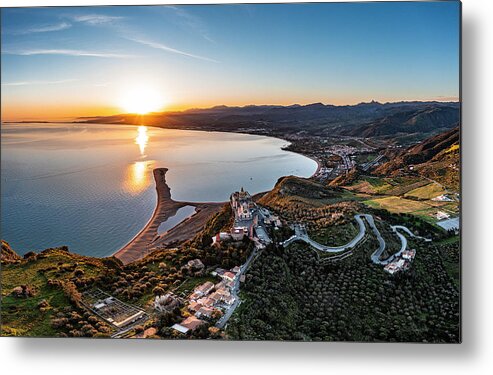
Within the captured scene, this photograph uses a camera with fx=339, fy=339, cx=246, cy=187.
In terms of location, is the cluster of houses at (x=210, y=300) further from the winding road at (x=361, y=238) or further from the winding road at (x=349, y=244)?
the winding road at (x=361, y=238)

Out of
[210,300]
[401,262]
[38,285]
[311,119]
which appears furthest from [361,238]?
[38,285]

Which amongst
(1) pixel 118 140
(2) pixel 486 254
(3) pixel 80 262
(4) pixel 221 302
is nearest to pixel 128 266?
(3) pixel 80 262

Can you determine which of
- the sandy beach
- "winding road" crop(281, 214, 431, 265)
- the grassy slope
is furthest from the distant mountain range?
the grassy slope

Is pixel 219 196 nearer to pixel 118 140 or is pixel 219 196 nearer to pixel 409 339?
pixel 118 140

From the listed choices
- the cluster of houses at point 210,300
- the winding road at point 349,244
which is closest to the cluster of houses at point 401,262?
the winding road at point 349,244

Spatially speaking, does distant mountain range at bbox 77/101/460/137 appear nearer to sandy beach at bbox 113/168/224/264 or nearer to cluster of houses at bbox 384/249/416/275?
sandy beach at bbox 113/168/224/264

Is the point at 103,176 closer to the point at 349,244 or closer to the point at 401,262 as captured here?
the point at 349,244
